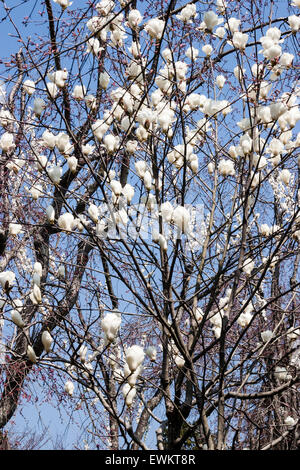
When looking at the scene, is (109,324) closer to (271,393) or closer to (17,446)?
(271,393)

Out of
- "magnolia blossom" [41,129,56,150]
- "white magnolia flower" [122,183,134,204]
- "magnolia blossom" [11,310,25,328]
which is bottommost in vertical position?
"magnolia blossom" [11,310,25,328]

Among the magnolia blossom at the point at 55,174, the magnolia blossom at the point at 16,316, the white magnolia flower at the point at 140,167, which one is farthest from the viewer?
the white magnolia flower at the point at 140,167

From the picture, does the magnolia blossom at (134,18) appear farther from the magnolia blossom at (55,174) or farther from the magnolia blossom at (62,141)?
the magnolia blossom at (55,174)

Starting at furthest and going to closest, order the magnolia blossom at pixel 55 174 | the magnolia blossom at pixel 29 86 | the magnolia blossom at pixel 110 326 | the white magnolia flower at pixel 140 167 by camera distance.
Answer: the magnolia blossom at pixel 29 86 < the white magnolia flower at pixel 140 167 < the magnolia blossom at pixel 55 174 < the magnolia blossom at pixel 110 326

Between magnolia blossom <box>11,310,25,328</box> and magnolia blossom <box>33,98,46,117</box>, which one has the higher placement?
magnolia blossom <box>33,98,46,117</box>

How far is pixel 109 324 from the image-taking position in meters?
2.21

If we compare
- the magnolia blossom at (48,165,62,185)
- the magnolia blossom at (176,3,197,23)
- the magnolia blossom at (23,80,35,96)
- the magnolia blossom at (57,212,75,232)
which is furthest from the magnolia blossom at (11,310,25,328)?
the magnolia blossom at (176,3,197,23)

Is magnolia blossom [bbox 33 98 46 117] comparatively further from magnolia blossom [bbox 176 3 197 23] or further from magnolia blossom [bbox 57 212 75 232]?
magnolia blossom [bbox 176 3 197 23]

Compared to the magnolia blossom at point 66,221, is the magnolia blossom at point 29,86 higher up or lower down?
higher up

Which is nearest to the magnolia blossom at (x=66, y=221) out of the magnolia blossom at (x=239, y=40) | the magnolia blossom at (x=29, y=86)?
the magnolia blossom at (x=29, y=86)

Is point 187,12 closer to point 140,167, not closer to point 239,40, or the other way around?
point 239,40

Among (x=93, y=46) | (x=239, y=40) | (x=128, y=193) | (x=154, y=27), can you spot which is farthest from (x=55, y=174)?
(x=239, y=40)
